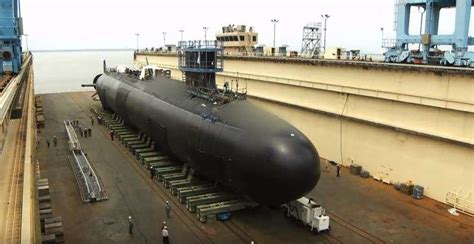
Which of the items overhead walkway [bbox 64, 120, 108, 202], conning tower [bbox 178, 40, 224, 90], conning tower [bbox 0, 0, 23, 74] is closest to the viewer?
overhead walkway [bbox 64, 120, 108, 202]

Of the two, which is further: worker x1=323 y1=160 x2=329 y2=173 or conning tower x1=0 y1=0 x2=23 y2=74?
conning tower x1=0 y1=0 x2=23 y2=74

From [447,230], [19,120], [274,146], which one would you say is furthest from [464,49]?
[19,120]

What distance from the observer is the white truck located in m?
20.5

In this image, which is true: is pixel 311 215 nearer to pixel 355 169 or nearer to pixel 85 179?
pixel 355 169

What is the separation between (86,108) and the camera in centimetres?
5844

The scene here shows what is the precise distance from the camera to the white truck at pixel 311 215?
20.5m

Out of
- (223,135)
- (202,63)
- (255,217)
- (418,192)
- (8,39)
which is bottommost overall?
(255,217)

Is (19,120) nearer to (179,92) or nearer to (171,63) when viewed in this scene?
(179,92)

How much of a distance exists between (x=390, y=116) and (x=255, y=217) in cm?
1264

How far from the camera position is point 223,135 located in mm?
21172

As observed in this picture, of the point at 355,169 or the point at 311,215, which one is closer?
the point at 311,215

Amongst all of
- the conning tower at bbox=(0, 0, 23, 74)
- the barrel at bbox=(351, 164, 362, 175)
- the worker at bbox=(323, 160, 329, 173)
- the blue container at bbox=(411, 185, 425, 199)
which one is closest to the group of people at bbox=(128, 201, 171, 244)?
the worker at bbox=(323, 160, 329, 173)

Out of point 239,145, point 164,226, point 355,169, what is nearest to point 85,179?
point 164,226

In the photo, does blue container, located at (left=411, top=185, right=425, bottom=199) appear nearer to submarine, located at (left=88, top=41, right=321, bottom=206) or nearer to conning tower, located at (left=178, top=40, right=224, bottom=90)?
submarine, located at (left=88, top=41, right=321, bottom=206)
